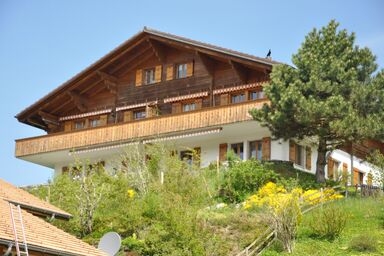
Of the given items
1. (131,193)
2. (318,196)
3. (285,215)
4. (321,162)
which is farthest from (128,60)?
(285,215)

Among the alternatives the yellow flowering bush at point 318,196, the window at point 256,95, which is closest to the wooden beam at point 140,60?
the window at point 256,95

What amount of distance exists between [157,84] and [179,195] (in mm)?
18704

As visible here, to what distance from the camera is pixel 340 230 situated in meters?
27.5

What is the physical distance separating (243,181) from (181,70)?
1134 cm

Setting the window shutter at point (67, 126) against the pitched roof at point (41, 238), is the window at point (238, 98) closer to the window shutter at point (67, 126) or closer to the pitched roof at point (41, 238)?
the window shutter at point (67, 126)

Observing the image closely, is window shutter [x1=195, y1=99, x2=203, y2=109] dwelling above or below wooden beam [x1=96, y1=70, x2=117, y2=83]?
below

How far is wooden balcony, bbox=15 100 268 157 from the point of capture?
38156mm

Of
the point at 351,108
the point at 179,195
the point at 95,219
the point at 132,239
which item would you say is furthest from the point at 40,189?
the point at 351,108

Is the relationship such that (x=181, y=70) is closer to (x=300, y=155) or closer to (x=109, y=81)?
(x=109, y=81)

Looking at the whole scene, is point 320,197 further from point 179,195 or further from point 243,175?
point 179,195

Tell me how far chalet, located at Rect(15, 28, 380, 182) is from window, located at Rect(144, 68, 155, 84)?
0.06 m

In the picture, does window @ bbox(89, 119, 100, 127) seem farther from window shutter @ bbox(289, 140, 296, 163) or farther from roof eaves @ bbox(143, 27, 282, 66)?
window shutter @ bbox(289, 140, 296, 163)

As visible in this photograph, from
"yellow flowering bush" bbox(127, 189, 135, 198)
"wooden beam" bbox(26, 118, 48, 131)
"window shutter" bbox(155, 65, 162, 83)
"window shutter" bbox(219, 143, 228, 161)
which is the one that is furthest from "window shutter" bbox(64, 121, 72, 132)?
"yellow flowering bush" bbox(127, 189, 135, 198)

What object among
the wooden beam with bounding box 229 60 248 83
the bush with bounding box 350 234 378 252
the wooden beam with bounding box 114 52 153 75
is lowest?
the bush with bounding box 350 234 378 252
